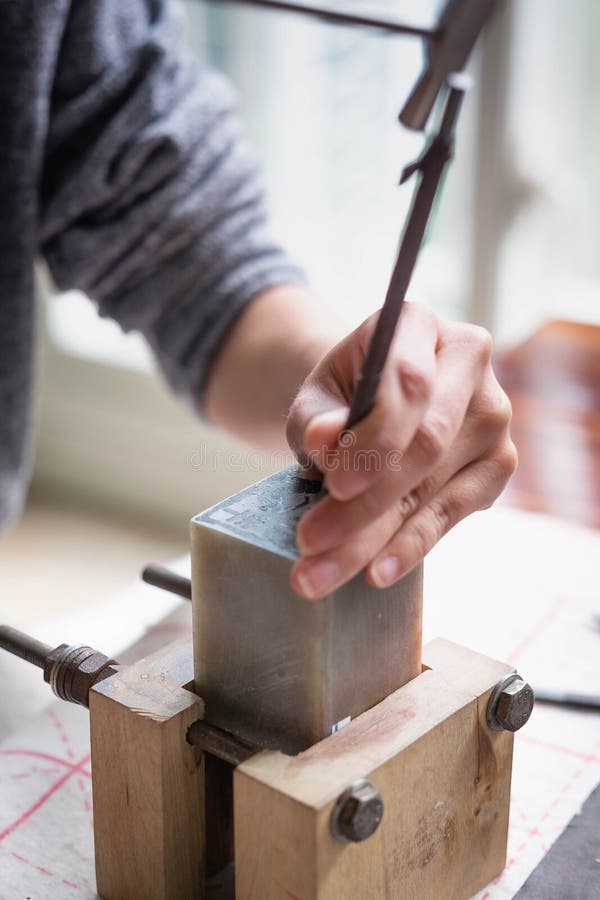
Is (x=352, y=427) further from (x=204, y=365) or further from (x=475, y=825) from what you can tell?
(x=204, y=365)

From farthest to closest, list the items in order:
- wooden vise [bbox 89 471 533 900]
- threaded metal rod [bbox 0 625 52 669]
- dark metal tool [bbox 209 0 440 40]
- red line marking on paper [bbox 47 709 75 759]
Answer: red line marking on paper [bbox 47 709 75 759] < threaded metal rod [bbox 0 625 52 669] < wooden vise [bbox 89 471 533 900] < dark metal tool [bbox 209 0 440 40]

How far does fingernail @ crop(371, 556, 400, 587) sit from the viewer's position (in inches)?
21.0

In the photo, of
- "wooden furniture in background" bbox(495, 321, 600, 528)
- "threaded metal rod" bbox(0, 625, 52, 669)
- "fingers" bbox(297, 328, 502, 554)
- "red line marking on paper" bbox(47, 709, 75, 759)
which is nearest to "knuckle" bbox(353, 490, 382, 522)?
"fingers" bbox(297, 328, 502, 554)

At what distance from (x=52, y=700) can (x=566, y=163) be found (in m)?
1.05

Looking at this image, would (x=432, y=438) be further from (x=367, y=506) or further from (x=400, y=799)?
(x=400, y=799)

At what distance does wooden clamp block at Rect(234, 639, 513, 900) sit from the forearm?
38 centimetres

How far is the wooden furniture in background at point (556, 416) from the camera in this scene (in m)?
1.34

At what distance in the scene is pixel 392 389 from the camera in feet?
1.71

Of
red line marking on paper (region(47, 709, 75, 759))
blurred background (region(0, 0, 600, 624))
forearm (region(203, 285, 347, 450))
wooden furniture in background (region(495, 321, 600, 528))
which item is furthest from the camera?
blurred background (region(0, 0, 600, 624))

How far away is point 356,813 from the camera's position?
1.63 feet

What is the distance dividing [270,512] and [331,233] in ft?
4.03

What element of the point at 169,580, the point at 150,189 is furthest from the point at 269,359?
the point at 169,580

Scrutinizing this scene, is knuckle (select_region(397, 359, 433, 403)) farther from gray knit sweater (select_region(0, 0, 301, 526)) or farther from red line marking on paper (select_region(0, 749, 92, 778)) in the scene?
gray knit sweater (select_region(0, 0, 301, 526))

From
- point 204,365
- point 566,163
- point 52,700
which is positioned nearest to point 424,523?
point 52,700
